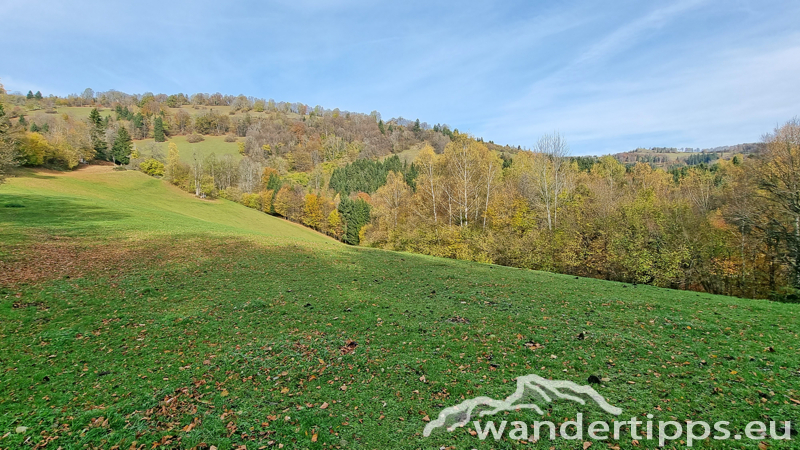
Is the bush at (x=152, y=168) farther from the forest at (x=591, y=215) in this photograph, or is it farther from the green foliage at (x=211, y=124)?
the green foliage at (x=211, y=124)

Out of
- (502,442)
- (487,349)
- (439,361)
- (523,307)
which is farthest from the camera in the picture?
(523,307)

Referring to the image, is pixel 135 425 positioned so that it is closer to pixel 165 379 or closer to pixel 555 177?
pixel 165 379

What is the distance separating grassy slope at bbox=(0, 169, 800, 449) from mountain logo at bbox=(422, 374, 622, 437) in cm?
21

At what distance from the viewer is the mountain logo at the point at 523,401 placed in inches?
223

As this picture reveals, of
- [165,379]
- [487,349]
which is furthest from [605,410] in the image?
[165,379]

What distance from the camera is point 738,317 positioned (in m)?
10.7

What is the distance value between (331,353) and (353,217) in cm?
7095

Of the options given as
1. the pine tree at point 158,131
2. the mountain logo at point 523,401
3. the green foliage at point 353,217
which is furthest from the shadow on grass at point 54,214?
the pine tree at point 158,131

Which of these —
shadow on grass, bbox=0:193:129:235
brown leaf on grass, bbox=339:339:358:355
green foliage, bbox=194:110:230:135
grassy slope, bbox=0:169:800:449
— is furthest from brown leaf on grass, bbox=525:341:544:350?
green foliage, bbox=194:110:230:135

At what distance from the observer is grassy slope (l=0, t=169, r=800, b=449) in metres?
5.54

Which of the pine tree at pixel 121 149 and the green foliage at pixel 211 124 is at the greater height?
the green foliage at pixel 211 124

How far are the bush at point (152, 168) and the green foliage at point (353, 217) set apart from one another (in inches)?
1906

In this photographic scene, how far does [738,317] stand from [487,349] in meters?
9.49

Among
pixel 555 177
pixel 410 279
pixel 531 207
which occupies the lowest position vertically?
pixel 410 279
